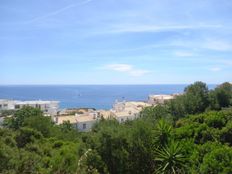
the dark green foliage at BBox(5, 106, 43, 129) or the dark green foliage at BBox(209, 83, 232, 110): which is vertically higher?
the dark green foliage at BBox(209, 83, 232, 110)

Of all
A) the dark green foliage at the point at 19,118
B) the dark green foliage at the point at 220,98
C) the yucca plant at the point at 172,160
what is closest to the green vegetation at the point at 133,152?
the yucca plant at the point at 172,160

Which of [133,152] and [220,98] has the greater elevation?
[220,98]

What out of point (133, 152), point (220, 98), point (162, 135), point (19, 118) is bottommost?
point (19, 118)

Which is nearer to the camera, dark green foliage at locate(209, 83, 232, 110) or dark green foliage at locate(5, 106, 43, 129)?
dark green foliage at locate(5, 106, 43, 129)

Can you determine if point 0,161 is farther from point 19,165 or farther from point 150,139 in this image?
point 150,139

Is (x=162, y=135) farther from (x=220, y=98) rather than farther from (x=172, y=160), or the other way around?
(x=220, y=98)

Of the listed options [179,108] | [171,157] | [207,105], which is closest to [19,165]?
[171,157]

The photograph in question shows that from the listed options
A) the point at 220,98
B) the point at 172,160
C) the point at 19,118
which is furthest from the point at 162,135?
the point at 19,118

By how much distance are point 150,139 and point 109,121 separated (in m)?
2.93

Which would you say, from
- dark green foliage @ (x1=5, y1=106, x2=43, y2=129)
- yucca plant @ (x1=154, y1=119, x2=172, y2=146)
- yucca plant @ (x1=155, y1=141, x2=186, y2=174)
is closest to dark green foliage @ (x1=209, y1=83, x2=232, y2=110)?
dark green foliage @ (x1=5, y1=106, x2=43, y2=129)

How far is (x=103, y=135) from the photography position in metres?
17.2

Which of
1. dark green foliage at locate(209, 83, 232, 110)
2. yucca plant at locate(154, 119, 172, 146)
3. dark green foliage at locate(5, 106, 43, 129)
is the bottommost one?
dark green foliage at locate(5, 106, 43, 129)

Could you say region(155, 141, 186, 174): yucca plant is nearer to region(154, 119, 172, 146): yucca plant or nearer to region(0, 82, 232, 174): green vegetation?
region(0, 82, 232, 174): green vegetation

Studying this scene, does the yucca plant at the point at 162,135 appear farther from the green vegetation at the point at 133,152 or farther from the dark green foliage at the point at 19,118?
the dark green foliage at the point at 19,118
